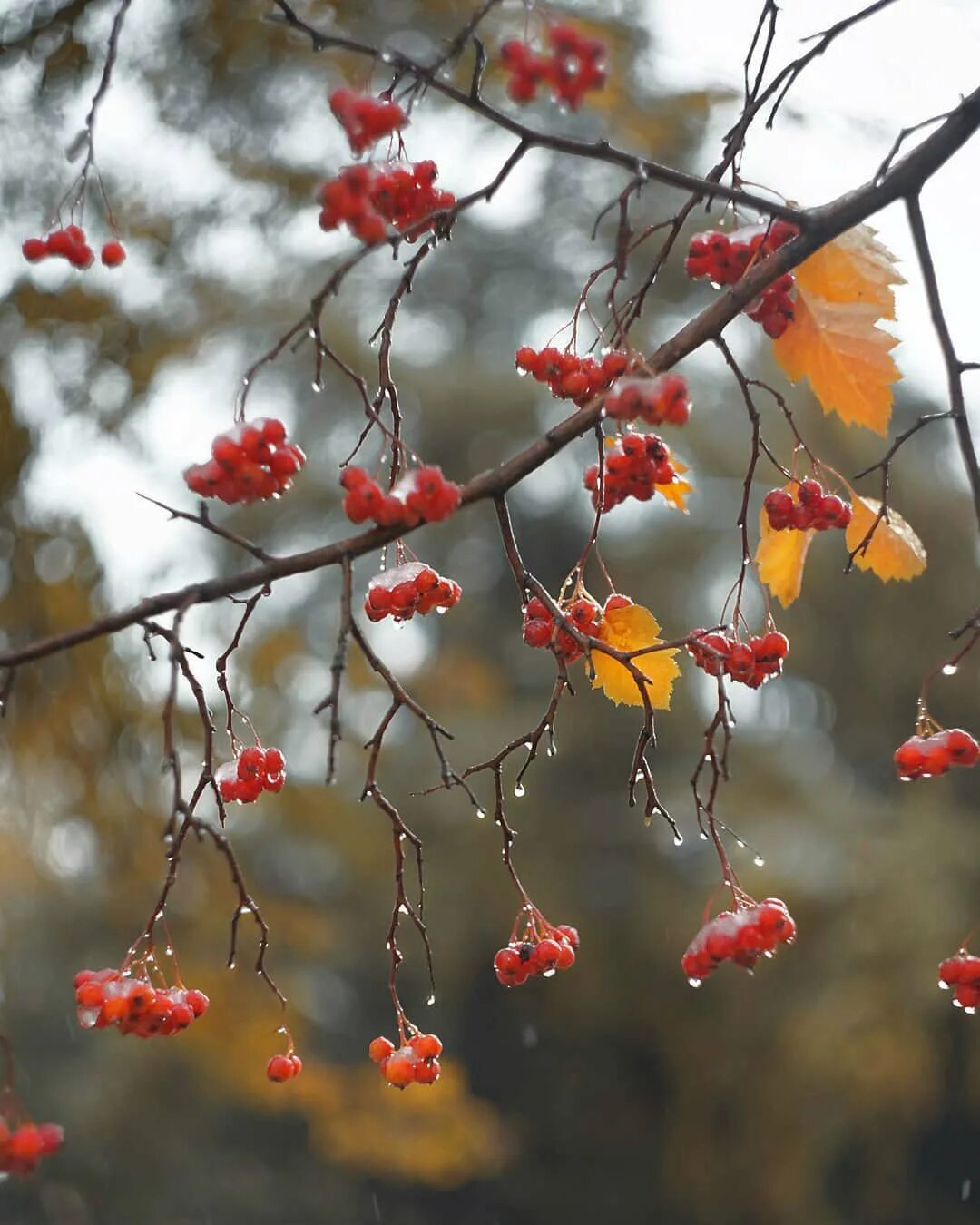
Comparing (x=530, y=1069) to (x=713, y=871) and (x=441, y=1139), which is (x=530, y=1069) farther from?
(x=713, y=871)

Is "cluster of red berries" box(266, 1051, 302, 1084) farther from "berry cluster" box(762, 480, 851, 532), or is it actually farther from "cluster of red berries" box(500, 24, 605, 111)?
"cluster of red berries" box(500, 24, 605, 111)

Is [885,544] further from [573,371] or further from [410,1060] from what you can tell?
[410,1060]

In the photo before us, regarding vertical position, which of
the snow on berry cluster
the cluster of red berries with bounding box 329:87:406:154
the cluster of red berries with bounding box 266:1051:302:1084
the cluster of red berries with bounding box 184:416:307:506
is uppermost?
the snow on berry cluster

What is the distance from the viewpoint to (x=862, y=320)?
58.0 inches

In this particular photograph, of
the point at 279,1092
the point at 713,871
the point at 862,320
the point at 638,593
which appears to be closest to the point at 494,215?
the point at 638,593

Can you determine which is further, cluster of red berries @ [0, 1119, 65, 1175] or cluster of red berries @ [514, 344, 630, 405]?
cluster of red berries @ [514, 344, 630, 405]

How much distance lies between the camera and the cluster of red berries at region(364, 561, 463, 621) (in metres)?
1.33

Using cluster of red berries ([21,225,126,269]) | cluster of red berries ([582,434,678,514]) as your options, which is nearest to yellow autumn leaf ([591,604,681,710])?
cluster of red berries ([582,434,678,514])

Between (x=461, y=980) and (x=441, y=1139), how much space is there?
128cm

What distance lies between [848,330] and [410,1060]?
3.27 ft

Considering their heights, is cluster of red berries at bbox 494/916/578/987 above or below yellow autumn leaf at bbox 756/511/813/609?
below

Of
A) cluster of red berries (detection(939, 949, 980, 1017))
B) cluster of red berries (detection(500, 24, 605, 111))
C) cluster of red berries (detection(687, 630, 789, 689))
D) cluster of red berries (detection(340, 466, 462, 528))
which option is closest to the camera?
cluster of red berries (detection(500, 24, 605, 111))

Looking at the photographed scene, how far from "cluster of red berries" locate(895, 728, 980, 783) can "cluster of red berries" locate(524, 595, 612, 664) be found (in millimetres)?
363

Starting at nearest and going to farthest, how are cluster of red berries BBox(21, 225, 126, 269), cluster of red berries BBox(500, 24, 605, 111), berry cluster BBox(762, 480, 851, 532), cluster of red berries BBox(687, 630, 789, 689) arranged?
cluster of red berries BBox(500, 24, 605, 111) < cluster of red berries BBox(687, 630, 789, 689) < berry cluster BBox(762, 480, 851, 532) < cluster of red berries BBox(21, 225, 126, 269)
